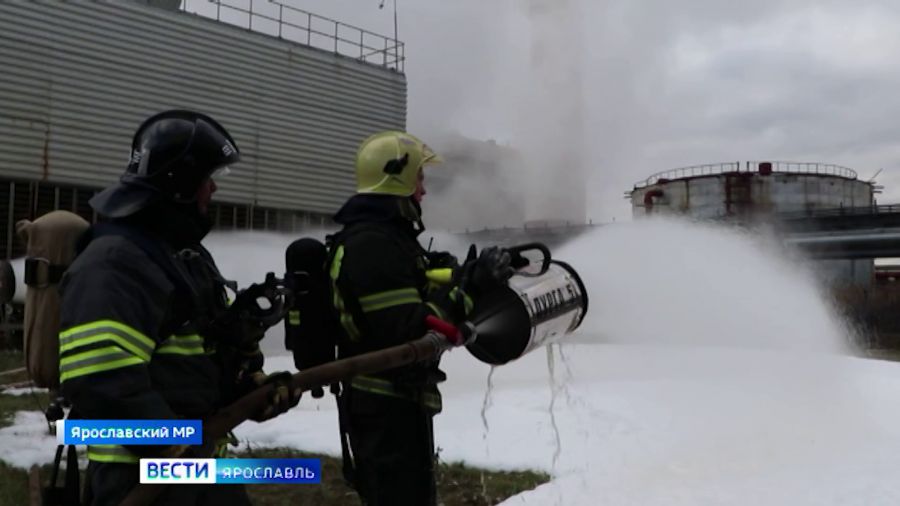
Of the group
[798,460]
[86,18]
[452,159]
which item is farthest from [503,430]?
[452,159]

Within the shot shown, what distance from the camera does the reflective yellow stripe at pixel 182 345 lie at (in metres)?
2.10

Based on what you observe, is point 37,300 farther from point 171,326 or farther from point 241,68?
point 241,68

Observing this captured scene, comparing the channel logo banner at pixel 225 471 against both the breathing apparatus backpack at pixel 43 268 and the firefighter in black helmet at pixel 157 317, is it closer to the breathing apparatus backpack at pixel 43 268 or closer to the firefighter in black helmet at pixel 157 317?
the firefighter in black helmet at pixel 157 317

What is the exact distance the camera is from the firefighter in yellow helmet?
9.41 feet

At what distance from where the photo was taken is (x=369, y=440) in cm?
304

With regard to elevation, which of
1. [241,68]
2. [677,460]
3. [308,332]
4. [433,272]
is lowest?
[677,460]

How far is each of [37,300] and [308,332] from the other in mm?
2134

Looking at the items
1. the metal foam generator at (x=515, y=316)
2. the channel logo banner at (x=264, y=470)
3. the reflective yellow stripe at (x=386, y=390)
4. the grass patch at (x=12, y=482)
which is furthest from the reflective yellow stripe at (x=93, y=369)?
A: the grass patch at (x=12, y=482)

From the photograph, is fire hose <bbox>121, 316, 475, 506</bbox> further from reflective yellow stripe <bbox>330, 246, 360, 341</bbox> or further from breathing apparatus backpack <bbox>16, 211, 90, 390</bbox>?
breathing apparatus backpack <bbox>16, 211, 90, 390</bbox>

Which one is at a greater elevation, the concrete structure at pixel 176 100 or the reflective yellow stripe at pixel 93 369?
the concrete structure at pixel 176 100

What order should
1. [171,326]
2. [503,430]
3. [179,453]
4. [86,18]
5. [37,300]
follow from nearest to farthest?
A: [179,453] → [171,326] → [37,300] → [503,430] → [86,18]

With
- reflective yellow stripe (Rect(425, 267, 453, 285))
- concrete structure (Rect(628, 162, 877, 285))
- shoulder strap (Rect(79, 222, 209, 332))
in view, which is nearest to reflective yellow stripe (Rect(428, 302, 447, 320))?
reflective yellow stripe (Rect(425, 267, 453, 285))

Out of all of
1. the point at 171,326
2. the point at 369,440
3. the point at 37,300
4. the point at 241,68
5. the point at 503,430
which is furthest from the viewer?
the point at 241,68

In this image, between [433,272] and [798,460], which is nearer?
[433,272]
